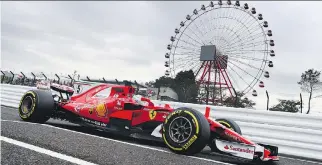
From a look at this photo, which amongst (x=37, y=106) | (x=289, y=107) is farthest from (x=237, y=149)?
(x=289, y=107)

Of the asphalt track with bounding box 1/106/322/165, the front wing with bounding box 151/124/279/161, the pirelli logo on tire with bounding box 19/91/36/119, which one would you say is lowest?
the asphalt track with bounding box 1/106/322/165

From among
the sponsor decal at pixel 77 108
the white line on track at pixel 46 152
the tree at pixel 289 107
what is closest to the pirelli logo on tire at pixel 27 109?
the sponsor decal at pixel 77 108

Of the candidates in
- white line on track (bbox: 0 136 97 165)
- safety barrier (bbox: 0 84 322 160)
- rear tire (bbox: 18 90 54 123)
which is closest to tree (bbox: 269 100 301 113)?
safety barrier (bbox: 0 84 322 160)

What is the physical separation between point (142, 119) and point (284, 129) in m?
3.28

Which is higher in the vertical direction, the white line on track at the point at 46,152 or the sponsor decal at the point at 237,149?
the sponsor decal at the point at 237,149

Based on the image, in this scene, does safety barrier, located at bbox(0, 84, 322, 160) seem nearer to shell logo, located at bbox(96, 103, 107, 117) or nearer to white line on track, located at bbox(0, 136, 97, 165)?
shell logo, located at bbox(96, 103, 107, 117)

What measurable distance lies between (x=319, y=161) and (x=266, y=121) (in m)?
1.31

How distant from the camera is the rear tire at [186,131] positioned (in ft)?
14.4

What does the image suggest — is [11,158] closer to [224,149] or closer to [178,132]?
[178,132]

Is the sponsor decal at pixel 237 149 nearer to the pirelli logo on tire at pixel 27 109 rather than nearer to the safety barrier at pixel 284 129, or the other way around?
the safety barrier at pixel 284 129

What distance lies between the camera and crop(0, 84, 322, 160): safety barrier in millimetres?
6410

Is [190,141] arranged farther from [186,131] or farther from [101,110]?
[101,110]

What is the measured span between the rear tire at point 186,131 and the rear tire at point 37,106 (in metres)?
3.01

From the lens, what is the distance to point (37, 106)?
6492 millimetres
